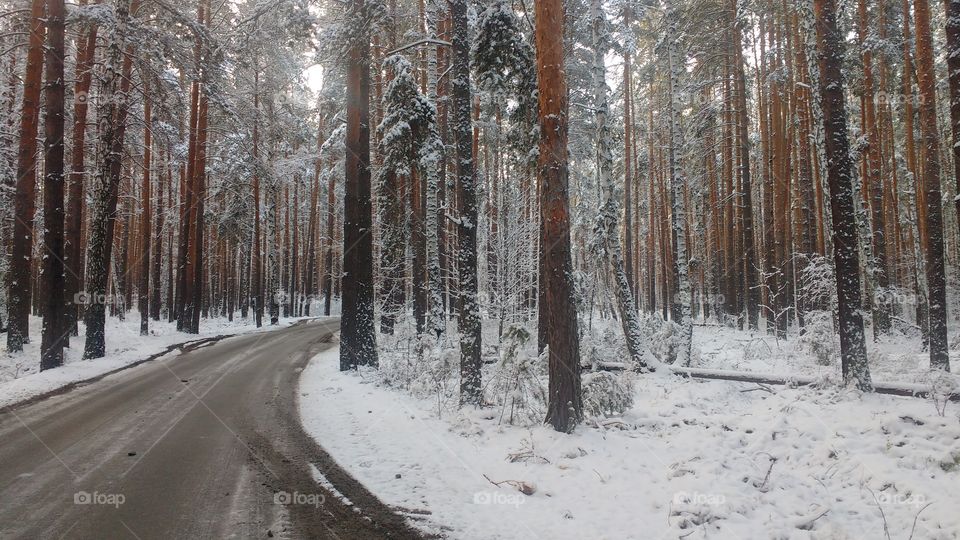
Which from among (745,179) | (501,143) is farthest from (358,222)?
(745,179)

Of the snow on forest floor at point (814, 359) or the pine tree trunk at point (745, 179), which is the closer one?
the snow on forest floor at point (814, 359)

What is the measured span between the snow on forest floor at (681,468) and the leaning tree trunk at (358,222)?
15.0 ft

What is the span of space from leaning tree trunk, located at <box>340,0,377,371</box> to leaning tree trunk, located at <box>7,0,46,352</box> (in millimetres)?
8793

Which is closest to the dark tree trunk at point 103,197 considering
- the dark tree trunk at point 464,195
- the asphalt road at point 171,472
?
the asphalt road at point 171,472

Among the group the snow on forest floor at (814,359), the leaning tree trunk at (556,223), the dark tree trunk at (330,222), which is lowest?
the snow on forest floor at (814,359)

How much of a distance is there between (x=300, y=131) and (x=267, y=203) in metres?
4.66

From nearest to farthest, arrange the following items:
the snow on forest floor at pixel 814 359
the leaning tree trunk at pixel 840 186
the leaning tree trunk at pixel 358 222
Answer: the leaning tree trunk at pixel 840 186 < the snow on forest floor at pixel 814 359 < the leaning tree trunk at pixel 358 222

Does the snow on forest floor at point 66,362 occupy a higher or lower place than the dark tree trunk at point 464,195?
lower

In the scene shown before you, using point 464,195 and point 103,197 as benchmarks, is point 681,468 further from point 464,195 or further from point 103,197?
point 103,197

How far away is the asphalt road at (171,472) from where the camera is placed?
4105 millimetres

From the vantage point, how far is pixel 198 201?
21.2 m

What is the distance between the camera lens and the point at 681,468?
17.8 ft

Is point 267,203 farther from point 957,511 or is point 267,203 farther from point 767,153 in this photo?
point 957,511

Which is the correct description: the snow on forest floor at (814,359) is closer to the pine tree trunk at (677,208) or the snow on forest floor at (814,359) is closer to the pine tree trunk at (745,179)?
the pine tree trunk at (677,208)
